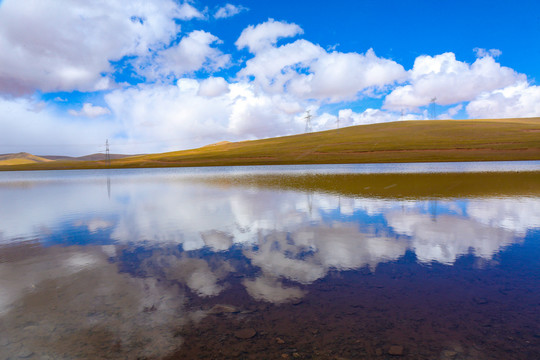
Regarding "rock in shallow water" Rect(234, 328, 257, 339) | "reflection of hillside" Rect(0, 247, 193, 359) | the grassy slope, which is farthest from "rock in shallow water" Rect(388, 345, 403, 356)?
the grassy slope

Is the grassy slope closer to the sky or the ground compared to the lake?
closer to the sky

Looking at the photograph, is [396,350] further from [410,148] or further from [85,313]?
[410,148]

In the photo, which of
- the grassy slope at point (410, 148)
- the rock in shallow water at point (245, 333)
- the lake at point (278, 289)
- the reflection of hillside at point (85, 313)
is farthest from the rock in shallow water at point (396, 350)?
the grassy slope at point (410, 148)

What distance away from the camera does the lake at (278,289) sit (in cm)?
679

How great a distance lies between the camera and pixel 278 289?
9.48 meters

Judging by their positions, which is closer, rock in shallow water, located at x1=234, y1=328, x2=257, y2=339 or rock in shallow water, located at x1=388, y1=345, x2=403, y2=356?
rock in shallow water, located at x1=388, y1=345, x2=403, y2=356

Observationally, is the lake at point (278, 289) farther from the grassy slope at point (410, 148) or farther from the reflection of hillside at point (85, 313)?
the grassy slope at point (410, 148)

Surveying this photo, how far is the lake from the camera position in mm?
6789

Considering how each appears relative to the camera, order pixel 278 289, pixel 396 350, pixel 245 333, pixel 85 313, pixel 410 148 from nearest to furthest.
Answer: pixel 396 350 < pixel 245 333 < pixel 85 313 < pixel 278 289 < pixel 410 148

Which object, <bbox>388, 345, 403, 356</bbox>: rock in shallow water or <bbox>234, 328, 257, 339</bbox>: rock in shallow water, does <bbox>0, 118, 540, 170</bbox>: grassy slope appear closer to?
<bbox>388, 345, 403, 356</bbox>: rock in shallow water

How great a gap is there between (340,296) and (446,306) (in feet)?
8.75

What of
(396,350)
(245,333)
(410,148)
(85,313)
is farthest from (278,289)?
(410,148)

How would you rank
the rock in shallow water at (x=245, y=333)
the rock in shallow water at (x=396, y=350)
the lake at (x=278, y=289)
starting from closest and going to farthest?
the rock in shallow water at (x=396, y=350) < the lake at (x=278, y=289) < the rock in shallow water at (x=245, y=333)

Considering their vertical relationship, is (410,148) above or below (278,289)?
above
